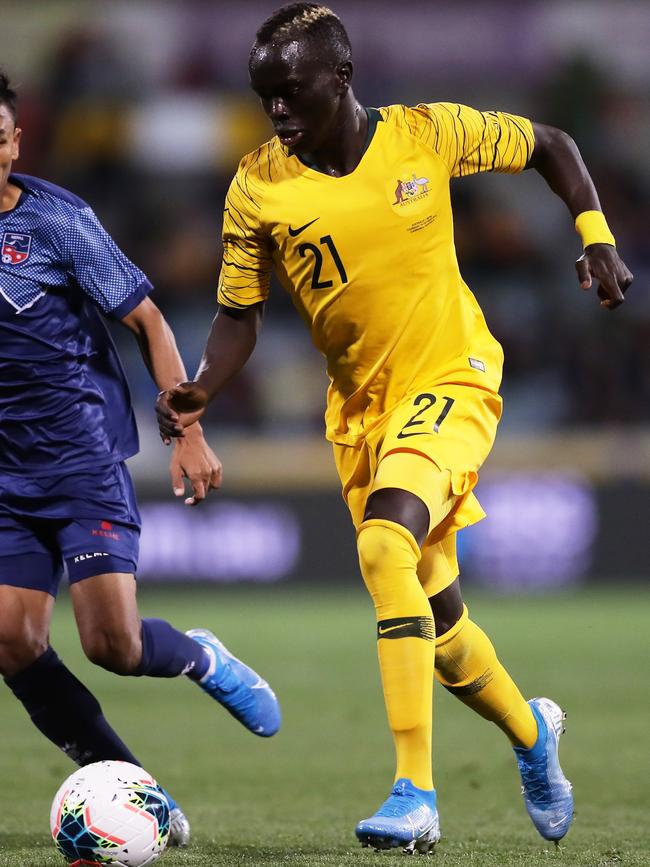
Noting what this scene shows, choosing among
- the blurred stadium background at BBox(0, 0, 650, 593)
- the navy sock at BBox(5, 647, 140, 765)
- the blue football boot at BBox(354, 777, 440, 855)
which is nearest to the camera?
the blue football boot at BBox(354, 777, 440, 855)

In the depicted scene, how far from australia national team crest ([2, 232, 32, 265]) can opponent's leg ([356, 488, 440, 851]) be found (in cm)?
135

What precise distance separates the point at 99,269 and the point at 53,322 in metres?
0.22

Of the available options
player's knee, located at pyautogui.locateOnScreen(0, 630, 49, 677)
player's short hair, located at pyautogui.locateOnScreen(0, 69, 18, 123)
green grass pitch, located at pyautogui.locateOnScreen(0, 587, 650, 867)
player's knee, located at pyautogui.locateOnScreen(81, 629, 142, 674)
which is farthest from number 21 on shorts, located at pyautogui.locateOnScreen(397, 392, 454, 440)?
player's short hair, located at pyautogui.locateOnScreen(0, 69, 18, 123)

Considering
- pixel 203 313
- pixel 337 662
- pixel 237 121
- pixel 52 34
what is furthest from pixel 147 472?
pixel 52 34

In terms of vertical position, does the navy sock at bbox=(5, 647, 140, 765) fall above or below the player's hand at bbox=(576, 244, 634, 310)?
below

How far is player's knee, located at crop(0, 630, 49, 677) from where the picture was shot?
4.43 metres

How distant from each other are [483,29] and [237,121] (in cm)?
321

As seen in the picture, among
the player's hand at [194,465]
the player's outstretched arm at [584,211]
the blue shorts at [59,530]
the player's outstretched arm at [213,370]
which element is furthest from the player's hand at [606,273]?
the blue shorts at [59,530]

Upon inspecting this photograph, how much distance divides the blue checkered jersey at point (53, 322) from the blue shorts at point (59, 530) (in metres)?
0.06

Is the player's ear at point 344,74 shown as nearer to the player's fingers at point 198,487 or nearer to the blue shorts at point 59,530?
the player's fingers at point 198,487

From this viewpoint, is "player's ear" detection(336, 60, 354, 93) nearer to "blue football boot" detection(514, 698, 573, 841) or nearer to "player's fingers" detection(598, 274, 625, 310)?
"player's fingers" detection(598, 274, 625, 310)

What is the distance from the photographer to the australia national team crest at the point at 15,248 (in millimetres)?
4410

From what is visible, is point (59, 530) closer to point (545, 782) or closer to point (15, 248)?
point (15, 248)

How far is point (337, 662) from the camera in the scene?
31.9ft
